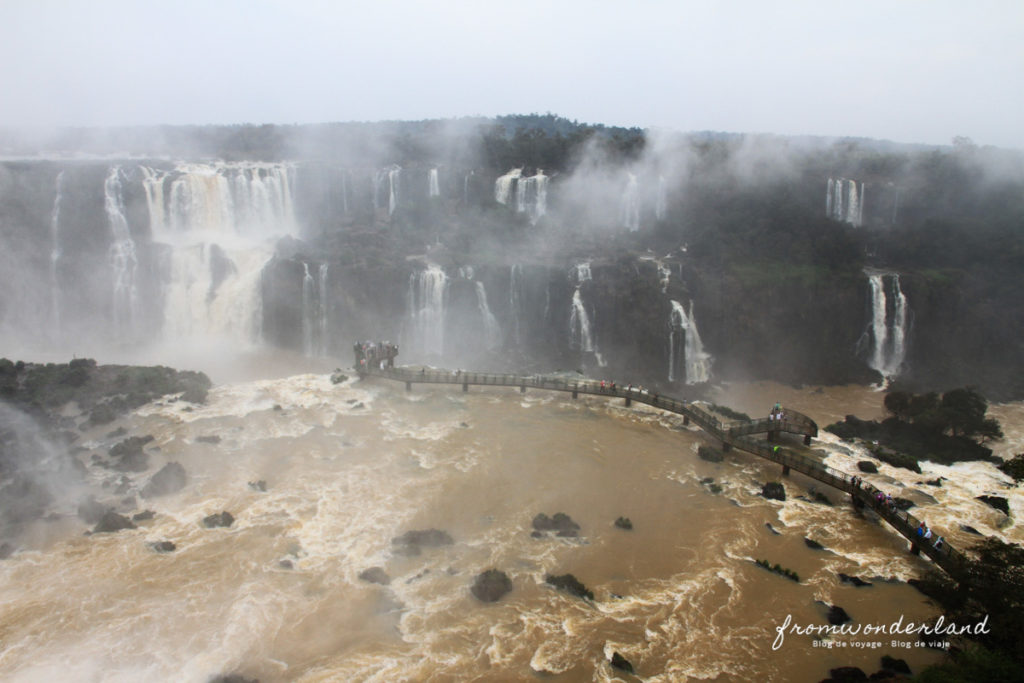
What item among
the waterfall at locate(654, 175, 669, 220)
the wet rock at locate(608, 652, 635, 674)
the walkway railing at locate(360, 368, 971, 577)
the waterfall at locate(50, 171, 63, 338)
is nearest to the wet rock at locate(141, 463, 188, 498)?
the walkway railing at locate(360, 368, 971, 577)

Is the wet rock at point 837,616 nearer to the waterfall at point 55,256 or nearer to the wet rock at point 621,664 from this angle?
the wet rock at point 621,664

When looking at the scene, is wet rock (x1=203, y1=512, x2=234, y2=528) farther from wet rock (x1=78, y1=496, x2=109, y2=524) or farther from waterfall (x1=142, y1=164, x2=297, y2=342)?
waterfall (x1=142, y1=164, x2=297, y2=342)

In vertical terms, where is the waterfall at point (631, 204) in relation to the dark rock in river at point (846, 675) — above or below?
above

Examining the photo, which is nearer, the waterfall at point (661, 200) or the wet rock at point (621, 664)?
the wet rock at point (621, 664)

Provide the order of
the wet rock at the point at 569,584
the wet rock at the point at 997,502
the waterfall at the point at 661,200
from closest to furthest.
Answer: the wet rock at the point at 569,584 < the wet rock at the point at 997,502 < the waterfall at the point at 661,200

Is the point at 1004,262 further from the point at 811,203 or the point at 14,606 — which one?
the point at 14,606

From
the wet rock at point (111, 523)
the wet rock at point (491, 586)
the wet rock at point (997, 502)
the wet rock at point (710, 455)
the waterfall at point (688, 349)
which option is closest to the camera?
the wet rock at point (491, 586)

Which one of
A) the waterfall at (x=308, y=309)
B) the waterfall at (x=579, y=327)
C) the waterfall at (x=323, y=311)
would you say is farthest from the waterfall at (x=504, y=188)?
the waterfall at (x=308, y=309)
